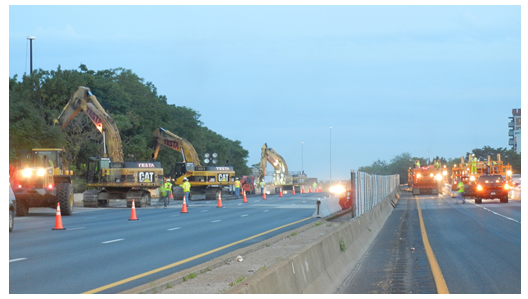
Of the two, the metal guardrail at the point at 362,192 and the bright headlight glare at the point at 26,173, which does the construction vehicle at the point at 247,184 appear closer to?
the bright headlight glare at the point at 26,173

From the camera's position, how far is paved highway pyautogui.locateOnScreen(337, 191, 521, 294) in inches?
412

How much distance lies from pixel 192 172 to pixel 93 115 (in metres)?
14.7

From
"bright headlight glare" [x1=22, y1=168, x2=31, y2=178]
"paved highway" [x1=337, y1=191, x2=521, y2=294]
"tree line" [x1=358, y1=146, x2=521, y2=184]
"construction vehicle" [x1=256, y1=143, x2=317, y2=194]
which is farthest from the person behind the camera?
"tree line" [x1=358, y1=146, x2=521, y2=184]

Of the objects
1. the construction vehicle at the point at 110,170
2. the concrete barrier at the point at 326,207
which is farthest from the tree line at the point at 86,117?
the concrete barrier at the point at 326,207

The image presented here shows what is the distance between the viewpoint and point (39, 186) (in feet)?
93.6

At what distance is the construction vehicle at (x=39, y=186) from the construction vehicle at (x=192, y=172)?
21.0 meters

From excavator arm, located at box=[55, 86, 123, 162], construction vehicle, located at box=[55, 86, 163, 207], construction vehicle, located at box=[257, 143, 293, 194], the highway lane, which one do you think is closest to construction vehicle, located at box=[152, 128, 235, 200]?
construction vehicle, located at box=[55, 86, 163, 207]

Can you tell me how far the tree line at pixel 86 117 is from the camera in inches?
1679

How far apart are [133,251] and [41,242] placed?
11.8 feet

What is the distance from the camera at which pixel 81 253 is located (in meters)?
15.2

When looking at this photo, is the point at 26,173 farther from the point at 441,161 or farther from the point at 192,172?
the point at 441,161

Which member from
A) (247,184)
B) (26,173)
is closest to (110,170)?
(26,173)

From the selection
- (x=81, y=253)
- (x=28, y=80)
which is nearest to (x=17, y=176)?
(x=81, y=253)

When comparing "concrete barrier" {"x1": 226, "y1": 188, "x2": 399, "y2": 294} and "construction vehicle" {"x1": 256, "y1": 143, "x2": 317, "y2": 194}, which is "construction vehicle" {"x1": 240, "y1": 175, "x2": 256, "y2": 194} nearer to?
"construction vehicle" {"x1": 256, "y1": 143, "x2": 317, "y2": 194}
